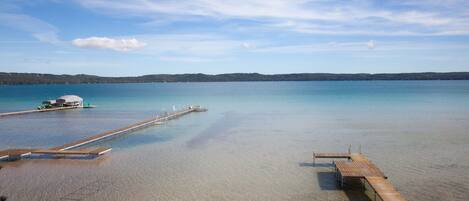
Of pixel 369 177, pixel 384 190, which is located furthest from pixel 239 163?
pixel 384 190

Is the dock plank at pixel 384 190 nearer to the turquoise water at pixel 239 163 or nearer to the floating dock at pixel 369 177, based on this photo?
the floating dock at pixel 369 177

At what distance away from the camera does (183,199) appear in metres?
13.3

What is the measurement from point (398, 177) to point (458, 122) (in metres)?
17.6

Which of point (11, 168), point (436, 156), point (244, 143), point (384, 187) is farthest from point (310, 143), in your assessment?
point (11, 168)

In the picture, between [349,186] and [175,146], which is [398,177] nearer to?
[349,186]

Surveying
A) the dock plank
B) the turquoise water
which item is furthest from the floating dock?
the turquoise water

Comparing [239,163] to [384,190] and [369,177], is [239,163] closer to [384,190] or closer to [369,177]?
[369,177]

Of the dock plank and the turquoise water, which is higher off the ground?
the dock plank

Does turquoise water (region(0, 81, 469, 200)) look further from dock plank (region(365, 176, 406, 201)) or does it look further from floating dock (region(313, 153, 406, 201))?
dock plank (region(365, 176, 406, 201))

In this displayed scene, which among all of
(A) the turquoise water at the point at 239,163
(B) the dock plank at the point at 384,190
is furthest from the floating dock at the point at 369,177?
(A) the turquoise water at the point at 239,163

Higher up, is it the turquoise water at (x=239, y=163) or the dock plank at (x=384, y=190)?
the dock plank at (x=384, y=190)

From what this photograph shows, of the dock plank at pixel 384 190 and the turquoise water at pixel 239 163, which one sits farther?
the turquoise water at pixel 239 163

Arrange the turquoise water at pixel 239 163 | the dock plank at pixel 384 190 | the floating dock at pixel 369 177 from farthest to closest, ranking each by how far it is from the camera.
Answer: the turquoise water at pixel 239 163, the floating dock at pixel 369 177, the dock plank at pixel 384 190

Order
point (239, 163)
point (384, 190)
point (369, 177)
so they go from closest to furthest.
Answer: point (384, 190) < point (369, 177) < point (239, 163)
